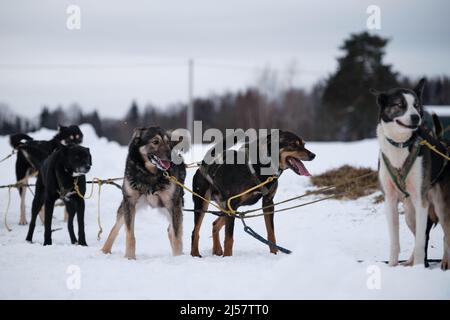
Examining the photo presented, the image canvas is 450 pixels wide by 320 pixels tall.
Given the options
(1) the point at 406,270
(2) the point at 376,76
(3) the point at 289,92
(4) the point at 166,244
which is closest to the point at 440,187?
(1) the point at 406,270

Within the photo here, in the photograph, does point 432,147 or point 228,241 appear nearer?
point 432,147

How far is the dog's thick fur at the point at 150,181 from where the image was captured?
21.8ft

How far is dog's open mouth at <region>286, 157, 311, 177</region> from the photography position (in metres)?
6.95

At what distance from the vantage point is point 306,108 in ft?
142

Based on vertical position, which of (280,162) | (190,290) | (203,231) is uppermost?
(280,162)

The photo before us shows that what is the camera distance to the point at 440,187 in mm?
5422

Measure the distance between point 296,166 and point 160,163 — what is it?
1.57 m

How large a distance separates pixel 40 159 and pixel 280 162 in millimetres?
5270

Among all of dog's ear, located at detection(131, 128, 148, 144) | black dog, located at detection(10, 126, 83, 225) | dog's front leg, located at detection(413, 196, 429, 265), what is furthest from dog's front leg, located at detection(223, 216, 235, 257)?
black dog, located at detection(10, 126, 83, 225)

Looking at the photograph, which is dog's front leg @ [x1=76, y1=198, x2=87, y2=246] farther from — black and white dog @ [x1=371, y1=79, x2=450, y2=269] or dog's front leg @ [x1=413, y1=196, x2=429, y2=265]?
dog's front leg @ [x1=413, y1=196, x2=429, y2=265]

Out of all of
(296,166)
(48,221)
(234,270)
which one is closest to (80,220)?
(48,221)

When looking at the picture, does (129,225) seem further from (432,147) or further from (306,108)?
(306,108)
